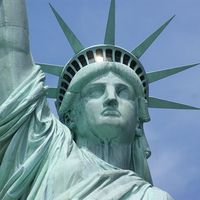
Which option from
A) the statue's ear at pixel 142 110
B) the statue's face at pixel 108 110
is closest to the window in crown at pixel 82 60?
the statue's face at pixel 108 110

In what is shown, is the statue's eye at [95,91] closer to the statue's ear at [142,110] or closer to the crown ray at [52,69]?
the statue's ear at [142,110]

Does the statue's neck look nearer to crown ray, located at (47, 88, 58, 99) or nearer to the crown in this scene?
the crown

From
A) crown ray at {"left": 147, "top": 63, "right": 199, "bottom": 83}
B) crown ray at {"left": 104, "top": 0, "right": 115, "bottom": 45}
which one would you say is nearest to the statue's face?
crown ray at {"left": 104, "top": 0, "right": 115, "bottom": 45}

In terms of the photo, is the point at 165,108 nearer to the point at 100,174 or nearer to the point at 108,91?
the point at 108,91

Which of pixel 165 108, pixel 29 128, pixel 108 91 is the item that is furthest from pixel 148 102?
pixel 29 128

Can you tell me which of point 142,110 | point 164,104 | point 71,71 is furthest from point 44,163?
point 164,104

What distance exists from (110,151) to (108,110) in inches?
22.3

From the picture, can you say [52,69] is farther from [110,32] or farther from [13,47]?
[13,47]

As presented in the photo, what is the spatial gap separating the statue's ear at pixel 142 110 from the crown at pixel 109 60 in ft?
1.38

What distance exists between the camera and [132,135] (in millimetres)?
18469

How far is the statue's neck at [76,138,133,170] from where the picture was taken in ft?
59.5

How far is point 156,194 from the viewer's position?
56.2 feet

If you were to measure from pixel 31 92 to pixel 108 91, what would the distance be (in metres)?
1.27

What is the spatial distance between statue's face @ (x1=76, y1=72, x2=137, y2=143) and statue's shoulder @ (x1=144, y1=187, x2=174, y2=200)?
1.21 m
